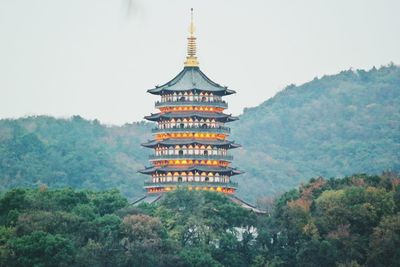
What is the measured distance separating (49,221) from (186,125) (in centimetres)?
1603

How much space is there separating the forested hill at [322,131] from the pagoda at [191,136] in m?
55.8

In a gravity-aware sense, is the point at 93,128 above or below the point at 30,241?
above

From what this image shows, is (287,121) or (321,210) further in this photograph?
(287,121)

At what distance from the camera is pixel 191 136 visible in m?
81.1

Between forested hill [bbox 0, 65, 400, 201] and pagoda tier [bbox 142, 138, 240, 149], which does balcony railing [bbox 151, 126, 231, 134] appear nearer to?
pagoda tier [bbox 142, 138, 240, 149]

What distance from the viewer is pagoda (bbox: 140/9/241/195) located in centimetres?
8025

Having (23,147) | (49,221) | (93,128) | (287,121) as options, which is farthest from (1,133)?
(49,221)

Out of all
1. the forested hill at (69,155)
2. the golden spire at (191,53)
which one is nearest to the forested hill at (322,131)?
the forested hill at (69,155)

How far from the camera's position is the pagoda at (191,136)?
8025 cm

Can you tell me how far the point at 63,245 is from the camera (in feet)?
213

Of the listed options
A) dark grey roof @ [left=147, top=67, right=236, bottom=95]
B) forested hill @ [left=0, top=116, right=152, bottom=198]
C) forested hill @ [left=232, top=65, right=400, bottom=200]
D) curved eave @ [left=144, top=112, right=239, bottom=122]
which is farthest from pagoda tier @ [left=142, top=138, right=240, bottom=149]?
forested hill @ [left=232, top=65, right=400, bottom=200]

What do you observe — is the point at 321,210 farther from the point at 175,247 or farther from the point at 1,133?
the point at 1,133

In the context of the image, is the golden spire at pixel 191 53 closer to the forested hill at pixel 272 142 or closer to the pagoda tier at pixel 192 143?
the pagoda tier at pixel 192 143

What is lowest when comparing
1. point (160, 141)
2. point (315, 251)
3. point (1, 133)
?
point (315, 251)
